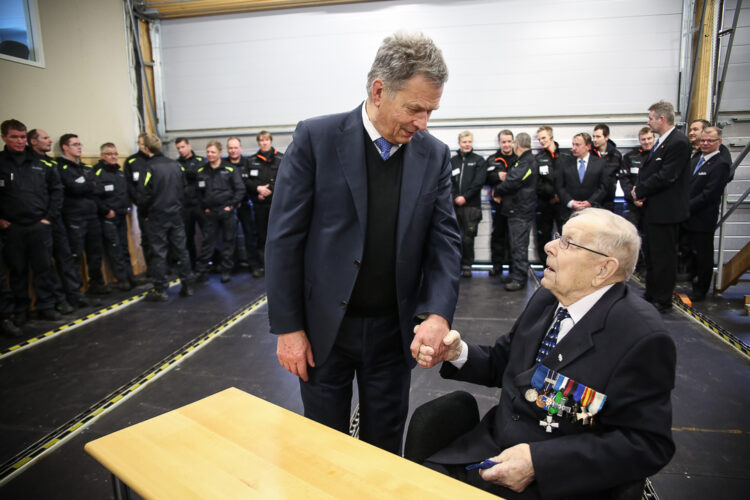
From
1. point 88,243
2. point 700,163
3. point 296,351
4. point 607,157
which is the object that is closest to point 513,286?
point 607,157

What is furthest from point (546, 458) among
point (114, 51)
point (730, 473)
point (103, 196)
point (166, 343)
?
point (114, 51)

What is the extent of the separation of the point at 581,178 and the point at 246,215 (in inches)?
201

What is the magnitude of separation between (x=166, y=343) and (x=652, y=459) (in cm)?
420

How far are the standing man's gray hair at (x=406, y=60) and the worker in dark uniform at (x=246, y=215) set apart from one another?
19.1ft

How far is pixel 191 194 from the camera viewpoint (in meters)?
6.92

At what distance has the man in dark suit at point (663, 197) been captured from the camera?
4.18 meters

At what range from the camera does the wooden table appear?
112 centimetres

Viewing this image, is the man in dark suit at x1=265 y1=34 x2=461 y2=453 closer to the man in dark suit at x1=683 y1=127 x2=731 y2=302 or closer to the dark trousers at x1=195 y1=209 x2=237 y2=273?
the man in dark suit at x1=683 y1=127 x2=731 y2=302

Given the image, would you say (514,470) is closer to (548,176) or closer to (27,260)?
(27,260)

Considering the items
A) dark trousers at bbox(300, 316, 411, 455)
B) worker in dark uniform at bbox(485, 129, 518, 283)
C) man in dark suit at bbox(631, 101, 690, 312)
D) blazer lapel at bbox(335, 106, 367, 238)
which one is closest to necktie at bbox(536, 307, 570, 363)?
dark trousers at bbox(300, 316, 411, 455)

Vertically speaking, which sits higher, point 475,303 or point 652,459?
point 652,459

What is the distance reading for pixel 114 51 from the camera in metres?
6.97

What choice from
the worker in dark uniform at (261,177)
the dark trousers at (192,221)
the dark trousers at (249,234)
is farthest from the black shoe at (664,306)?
the dark trousers at (192,221)

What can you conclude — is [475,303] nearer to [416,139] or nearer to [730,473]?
[730,473]
